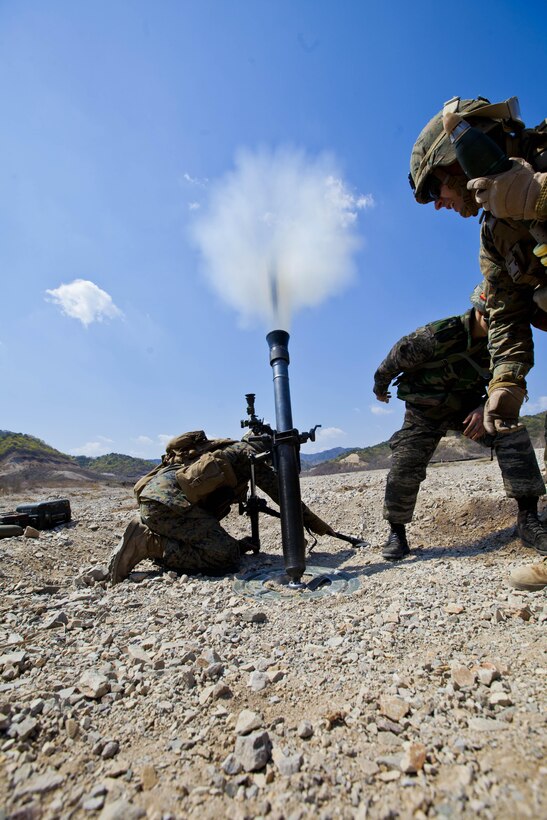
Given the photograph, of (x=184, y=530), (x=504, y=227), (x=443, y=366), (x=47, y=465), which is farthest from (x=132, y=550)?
(x=47, y=465)

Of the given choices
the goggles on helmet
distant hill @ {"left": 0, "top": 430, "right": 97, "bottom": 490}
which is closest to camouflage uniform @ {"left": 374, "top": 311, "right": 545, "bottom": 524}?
the goggles on helmet

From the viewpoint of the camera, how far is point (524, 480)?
3.41 m

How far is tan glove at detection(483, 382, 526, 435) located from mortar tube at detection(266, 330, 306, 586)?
5.72ft

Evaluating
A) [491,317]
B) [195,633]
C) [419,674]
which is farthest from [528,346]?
[195,633]

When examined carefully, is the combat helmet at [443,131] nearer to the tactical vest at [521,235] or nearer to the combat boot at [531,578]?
the tactical vest at [521,235]

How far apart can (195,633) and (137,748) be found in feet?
3.48

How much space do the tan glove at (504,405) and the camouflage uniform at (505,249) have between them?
5cm

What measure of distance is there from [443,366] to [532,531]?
1.68m

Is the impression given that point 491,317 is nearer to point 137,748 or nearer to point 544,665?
point 544,665

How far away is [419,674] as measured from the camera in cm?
179

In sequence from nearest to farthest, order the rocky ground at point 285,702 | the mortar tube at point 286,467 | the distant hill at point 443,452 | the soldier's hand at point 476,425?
the rocky ground at point 285,702 → the soldier's hand at point 476,425 → the mortar tube at point 286,467 → the distant hill at point 443,452

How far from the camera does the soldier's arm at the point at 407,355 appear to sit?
13.4ft

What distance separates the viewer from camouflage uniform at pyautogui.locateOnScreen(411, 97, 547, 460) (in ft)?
8.54

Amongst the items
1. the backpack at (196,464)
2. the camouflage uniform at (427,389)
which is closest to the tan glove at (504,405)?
the camouflage uniform at (427,389)
